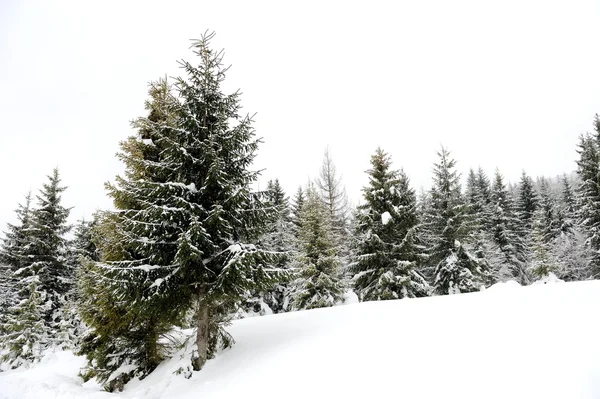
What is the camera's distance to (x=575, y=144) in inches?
938

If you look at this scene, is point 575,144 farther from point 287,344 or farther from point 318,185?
point 287,344

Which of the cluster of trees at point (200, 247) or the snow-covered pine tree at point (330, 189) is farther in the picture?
the snow-covered pine tree at point (330, 189)

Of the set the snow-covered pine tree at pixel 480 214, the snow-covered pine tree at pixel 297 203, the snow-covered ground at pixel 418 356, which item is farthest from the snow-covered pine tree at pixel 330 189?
the snow-covered ground at pixel 418 356

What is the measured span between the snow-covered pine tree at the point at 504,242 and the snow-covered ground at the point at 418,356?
24.5 meters

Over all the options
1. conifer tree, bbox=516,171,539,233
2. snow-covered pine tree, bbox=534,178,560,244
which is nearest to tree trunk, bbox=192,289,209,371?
snow-covered pine tree, bbox=534,178,560,244

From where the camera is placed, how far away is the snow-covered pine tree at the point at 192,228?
7.64m

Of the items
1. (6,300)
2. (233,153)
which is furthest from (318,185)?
(6,300)

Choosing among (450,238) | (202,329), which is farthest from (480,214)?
(202,329)

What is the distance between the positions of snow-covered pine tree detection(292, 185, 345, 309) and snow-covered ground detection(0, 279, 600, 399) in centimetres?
798

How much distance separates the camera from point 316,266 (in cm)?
1792

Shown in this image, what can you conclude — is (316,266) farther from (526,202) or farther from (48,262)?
(526,202)

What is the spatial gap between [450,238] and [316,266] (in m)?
→ 8.73

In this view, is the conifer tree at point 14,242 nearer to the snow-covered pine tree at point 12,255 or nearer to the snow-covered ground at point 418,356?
the snow-covered pine tree at point 12,255

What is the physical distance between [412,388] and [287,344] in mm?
3766
